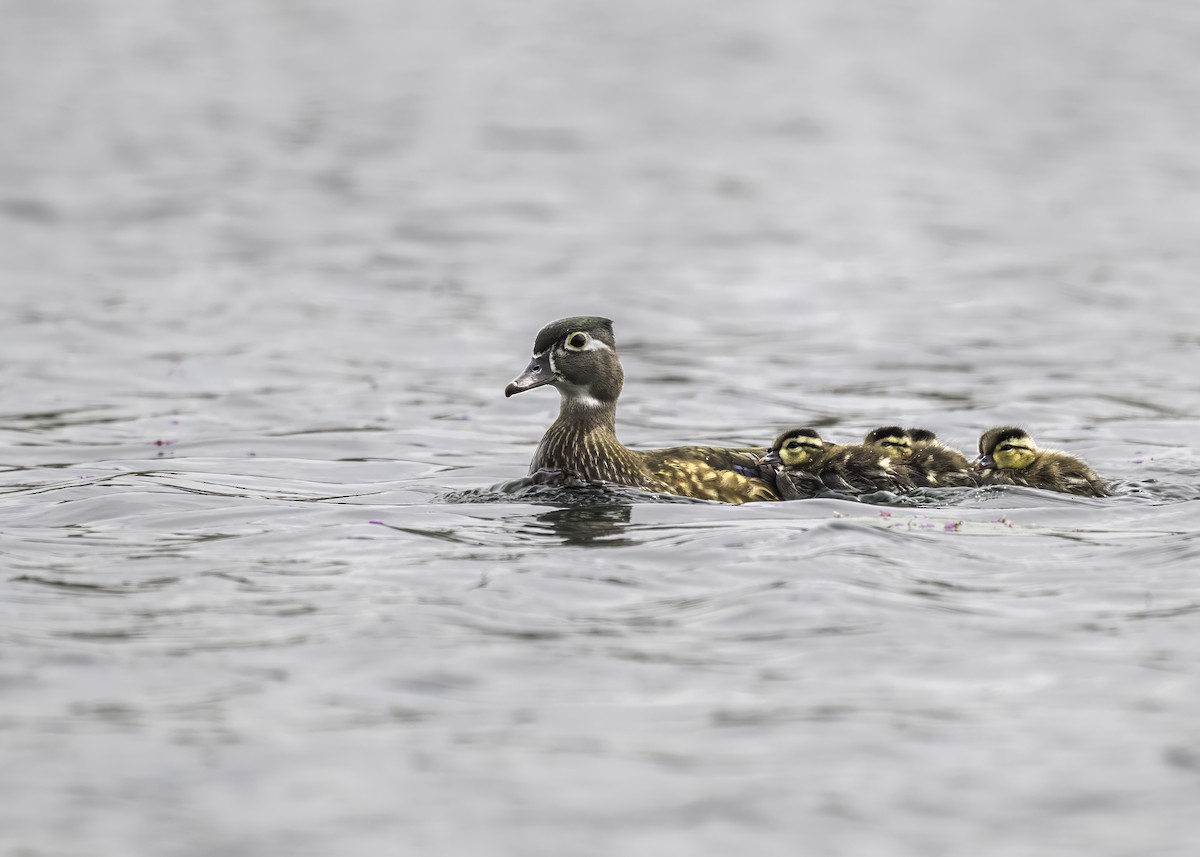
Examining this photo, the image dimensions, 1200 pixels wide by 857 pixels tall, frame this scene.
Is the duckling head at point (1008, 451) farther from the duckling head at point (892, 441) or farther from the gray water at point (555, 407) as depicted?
the duckling head at point (892, 441)

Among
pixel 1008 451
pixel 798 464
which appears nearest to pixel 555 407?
pixel 798 464

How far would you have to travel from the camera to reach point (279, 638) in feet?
28.1

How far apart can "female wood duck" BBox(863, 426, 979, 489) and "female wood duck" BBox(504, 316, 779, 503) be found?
91cm

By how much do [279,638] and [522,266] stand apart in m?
15.9

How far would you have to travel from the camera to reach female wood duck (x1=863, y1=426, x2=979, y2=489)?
39.1ft

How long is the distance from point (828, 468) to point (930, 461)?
28.9 inches

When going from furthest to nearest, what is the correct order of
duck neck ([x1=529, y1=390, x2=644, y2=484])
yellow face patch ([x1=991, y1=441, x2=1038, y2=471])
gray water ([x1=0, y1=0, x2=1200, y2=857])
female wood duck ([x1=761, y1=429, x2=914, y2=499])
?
1. duck neck ([x1=529, y1=390, x2=644, y2=484])
2. yellow face patch ([x1=991, y1=441, x2=1038, y2=471])
3. female wood duck ([x1=761, y1=429, x2=914, y2=499])
4. gray water ([x1=0, y1=0, x2=1200, y2=857])

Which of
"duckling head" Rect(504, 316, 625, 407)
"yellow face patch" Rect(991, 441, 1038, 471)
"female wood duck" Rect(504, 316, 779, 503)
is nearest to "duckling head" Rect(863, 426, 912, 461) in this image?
"yellow face patch" Rect(991, 441, 1038, 471)

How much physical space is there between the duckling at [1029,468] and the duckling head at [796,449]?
110cm

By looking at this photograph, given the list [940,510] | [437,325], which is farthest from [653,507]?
[437,325]

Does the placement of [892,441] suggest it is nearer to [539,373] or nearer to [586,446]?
[586,446]

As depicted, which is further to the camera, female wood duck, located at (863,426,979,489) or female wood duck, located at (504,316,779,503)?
female wood duck, located at (863,426,979,489)

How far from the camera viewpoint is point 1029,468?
11.9m

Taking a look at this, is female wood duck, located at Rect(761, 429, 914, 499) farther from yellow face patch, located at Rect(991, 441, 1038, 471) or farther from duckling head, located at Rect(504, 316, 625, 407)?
duckling head, located at Rect(504, 316, 625, 407)
